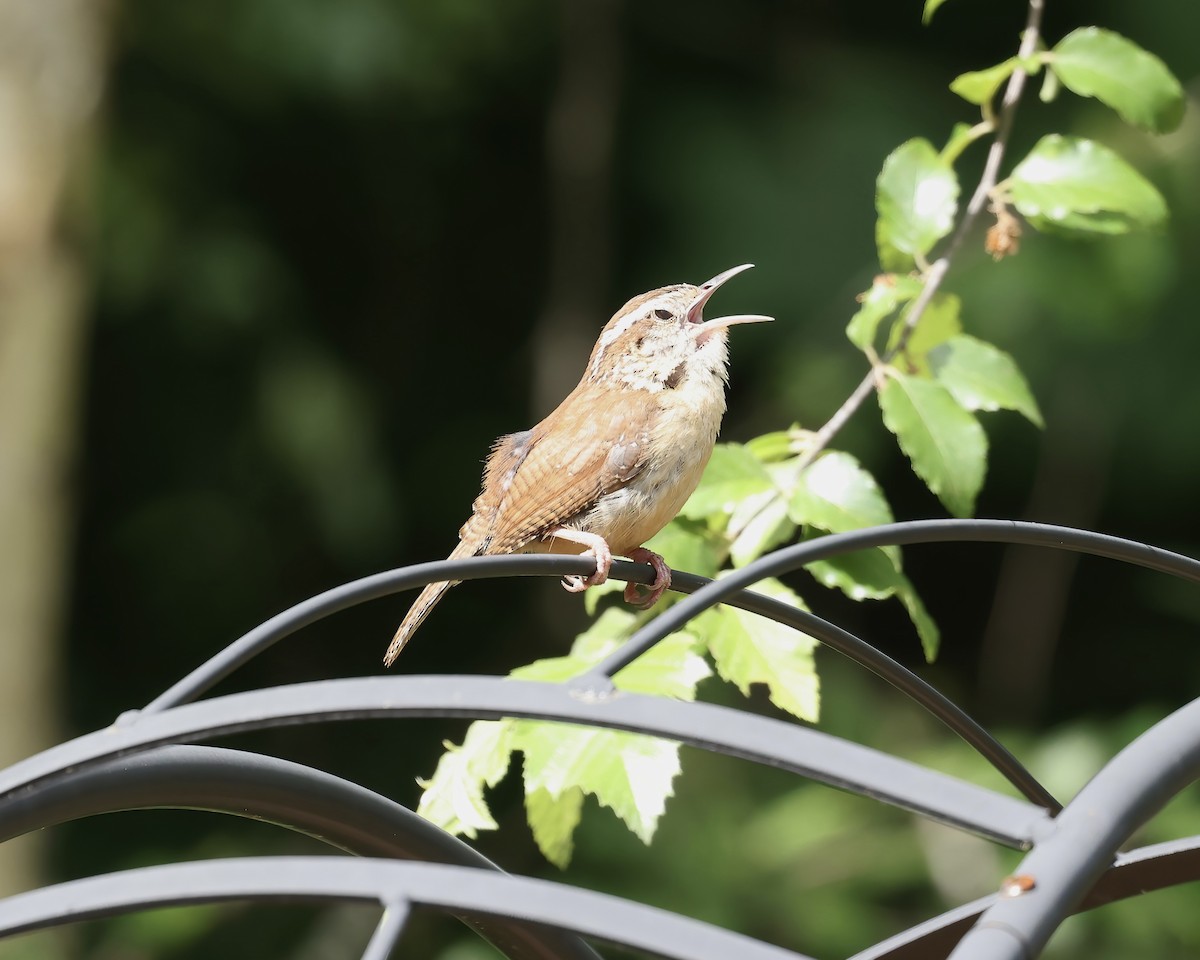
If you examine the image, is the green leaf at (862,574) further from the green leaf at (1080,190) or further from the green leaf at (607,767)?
the green leaf at (1080,190)

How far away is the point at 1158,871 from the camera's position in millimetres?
1334

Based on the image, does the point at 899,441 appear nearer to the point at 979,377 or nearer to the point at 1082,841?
the point at 979,377

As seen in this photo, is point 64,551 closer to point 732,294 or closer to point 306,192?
point 306,192

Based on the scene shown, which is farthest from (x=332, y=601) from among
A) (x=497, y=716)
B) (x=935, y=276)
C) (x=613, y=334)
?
(x=613, y=334)

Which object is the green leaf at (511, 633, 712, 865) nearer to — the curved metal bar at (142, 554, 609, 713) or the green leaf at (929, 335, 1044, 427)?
the curved metal bar at (142, 554, 609, 713)

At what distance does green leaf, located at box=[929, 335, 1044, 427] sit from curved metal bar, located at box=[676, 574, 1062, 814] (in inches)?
21.4

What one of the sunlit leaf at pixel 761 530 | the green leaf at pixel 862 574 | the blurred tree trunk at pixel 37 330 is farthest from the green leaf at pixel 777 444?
the blurred tree trunk at pixel 37 330

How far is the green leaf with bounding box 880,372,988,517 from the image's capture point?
174 centimetres

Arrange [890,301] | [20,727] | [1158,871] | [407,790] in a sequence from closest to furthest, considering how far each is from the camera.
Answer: [1158,871] → [890,301] → [20,727] → [407,790]

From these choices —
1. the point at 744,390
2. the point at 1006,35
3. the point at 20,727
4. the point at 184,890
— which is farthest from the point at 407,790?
the point at 184,890

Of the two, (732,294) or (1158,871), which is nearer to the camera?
(1158,871)

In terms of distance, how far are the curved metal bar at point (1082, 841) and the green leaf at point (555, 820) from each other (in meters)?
0.85

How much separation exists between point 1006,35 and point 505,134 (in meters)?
1.70

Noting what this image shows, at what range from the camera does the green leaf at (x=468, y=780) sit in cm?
157
